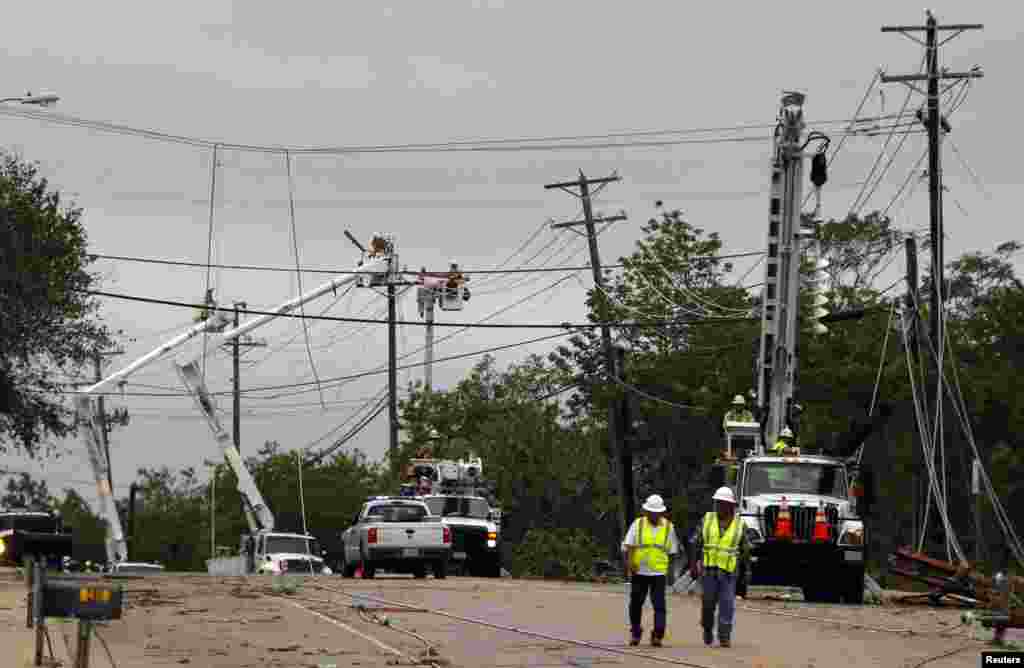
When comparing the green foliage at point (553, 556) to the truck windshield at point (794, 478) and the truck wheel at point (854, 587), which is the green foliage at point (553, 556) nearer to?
the truck windshield at point (794, 478)

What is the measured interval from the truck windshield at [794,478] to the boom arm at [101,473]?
26.7m

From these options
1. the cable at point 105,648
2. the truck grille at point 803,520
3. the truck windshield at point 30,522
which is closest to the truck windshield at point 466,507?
the truck windshield at point 30,522

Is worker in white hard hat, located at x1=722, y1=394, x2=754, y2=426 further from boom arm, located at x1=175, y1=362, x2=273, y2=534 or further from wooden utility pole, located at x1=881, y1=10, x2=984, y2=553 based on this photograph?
boom arm, located at x1=175, y1=362, x2=273, y2=534

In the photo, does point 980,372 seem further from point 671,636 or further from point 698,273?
point 671,636

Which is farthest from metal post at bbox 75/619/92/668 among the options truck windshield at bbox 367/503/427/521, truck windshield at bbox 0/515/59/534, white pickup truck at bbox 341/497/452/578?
truck windshield at bbox 0/515/59/534

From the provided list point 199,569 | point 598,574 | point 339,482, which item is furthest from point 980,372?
point 199,569

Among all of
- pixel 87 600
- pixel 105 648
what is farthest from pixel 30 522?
pixel 87 600

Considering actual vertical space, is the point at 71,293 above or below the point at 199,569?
above

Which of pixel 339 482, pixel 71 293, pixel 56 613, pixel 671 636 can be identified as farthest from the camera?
pixel 339 482

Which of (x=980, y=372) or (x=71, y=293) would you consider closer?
(x=71, y=293)

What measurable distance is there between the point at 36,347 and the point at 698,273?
28838mm

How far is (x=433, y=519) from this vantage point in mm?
44719

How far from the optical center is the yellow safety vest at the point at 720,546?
22734mm

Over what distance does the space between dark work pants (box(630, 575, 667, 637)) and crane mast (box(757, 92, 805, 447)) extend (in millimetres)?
17768
